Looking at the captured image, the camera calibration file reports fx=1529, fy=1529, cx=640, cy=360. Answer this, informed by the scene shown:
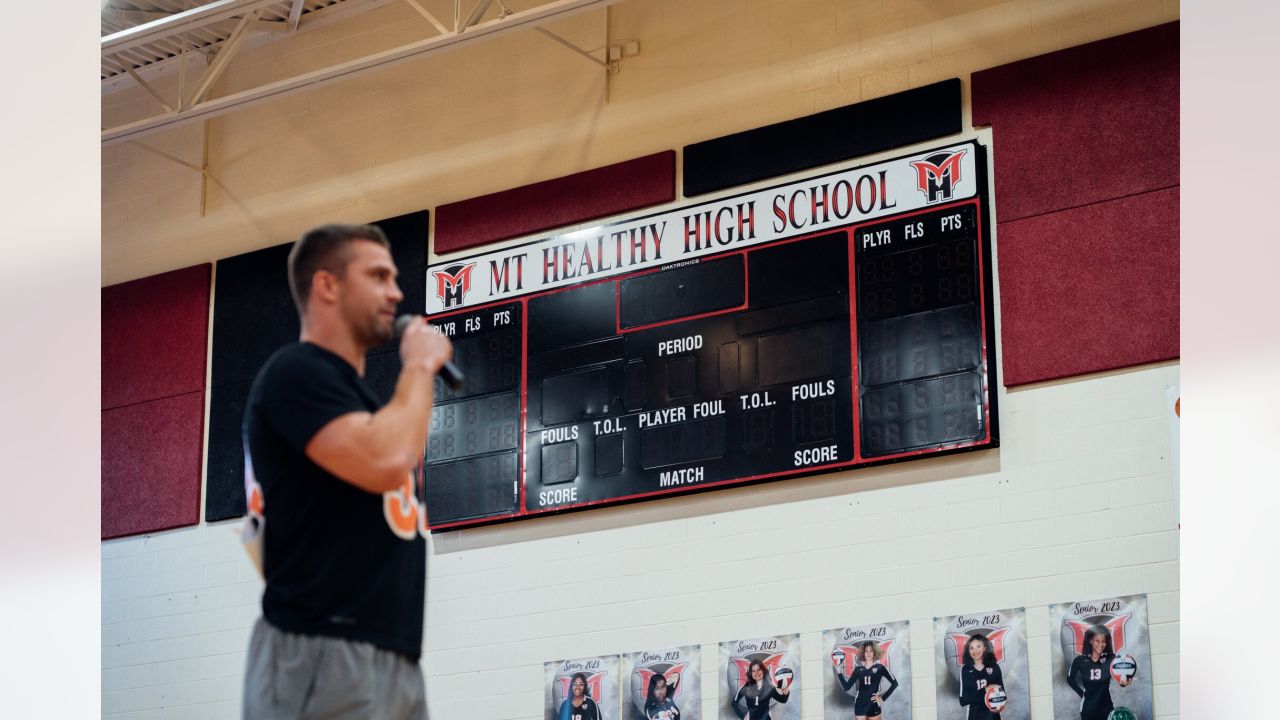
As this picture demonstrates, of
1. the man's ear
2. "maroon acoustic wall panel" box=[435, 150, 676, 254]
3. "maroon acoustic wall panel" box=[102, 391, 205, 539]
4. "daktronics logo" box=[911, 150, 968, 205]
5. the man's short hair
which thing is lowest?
the man's ear

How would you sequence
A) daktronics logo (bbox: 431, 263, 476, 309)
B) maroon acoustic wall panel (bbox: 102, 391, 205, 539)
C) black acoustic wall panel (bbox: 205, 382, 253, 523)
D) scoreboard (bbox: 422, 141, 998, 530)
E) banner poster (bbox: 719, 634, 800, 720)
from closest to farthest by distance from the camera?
scoreboard (bbox: 422, 141, 998, 530), banner poster (bbox: 719, 634, 800, 720), daktronics logo (bbox: 431, 263, 476, 309), black acoustic wall panel (bbox: 205, 382, 253, 523), maroon acoustic wall panel (bbox: 102, 391, 205, 539)

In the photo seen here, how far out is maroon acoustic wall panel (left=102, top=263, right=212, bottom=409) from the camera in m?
9.39

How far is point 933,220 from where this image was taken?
23.1ft

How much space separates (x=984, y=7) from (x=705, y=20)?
152 cm

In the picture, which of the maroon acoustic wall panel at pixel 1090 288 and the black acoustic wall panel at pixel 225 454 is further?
the black acoustic wall panel at pixel 225 454

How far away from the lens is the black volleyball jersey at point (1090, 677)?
6.32 metres

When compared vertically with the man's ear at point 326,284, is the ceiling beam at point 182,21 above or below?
above

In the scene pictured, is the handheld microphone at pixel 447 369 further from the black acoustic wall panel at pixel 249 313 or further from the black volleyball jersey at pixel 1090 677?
the black acoustic wall panel at pixel 249 313

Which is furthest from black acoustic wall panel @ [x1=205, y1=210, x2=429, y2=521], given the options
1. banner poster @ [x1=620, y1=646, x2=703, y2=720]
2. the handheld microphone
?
the handheld microphone

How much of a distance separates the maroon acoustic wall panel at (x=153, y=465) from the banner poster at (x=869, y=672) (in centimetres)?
411

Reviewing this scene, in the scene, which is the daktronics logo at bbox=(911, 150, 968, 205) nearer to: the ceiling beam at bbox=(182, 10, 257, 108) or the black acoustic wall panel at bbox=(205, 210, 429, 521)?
the black acoustic wall panel at bbox=(205, 210, 429, 521)

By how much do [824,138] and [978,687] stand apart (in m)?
2.76

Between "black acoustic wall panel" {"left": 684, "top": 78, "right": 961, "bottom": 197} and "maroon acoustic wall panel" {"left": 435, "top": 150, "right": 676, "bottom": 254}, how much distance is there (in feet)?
0.75

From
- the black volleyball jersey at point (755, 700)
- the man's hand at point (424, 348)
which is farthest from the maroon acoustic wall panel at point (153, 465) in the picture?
the man's hand at point (424, 348)
